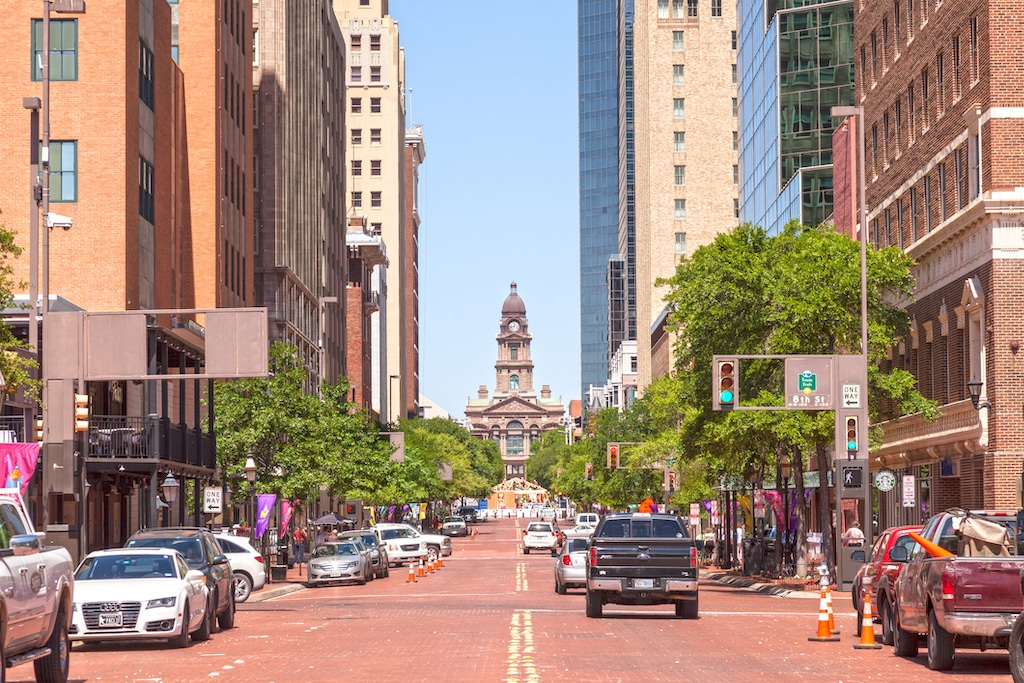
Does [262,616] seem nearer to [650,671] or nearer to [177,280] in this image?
[650,671]

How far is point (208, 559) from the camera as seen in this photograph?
27.7m

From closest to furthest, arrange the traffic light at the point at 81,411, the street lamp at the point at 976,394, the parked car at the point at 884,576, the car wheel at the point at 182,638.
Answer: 1. the parked car at the point at 884,576
2. the car wheel at the point at 182,638
3. the traffic light at the point at 81,411
4. the street lamp at the point at 976,394

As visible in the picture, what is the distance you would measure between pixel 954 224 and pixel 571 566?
1351cm

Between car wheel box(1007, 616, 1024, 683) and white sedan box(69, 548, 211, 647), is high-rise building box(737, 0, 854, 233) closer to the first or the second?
white sedan box(69, 548, 211, 647)

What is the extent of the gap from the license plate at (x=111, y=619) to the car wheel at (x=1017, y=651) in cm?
1263

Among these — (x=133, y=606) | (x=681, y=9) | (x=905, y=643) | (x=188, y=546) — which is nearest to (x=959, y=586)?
(x=905, y=643)

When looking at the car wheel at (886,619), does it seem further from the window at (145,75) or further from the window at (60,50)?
the window at (145,75)

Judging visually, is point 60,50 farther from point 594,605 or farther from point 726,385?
point 594,605

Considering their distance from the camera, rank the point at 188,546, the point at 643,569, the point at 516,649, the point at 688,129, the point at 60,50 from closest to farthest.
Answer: the point at 516,649, the point at 188,546, the point at 643,569, the point at 60,50, the point at 688,129

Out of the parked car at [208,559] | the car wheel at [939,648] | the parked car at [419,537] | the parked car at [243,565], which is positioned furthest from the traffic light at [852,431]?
the parked car at [419,537]

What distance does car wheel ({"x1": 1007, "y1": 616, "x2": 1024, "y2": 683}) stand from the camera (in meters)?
15.7

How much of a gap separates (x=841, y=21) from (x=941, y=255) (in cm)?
3385

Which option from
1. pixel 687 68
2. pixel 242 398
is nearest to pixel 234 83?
pixel 242 398

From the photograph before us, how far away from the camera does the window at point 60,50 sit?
52.2 m
